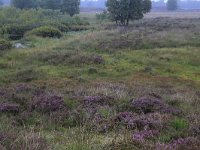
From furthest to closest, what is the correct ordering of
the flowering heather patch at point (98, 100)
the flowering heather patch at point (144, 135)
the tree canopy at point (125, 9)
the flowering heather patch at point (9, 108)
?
the tree canopy at point (125, 9) → the flowering heather patch at point (98, 100) → the flowering heather patch at point (9, 108) → the flowering heather patch at point (144, 135)

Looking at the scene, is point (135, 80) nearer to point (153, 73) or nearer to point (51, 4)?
point (153, 73)

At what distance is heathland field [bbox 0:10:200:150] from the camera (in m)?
8.73

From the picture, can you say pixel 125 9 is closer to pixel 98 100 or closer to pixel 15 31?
pixel 15 31

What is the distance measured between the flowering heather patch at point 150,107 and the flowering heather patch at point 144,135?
3.38m

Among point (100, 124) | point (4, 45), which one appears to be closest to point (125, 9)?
point (4, 45)

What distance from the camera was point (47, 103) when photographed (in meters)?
13.9

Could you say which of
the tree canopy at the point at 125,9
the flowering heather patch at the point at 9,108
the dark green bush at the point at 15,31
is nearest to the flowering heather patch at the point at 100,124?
the flowering heather patch at the point at 9,108

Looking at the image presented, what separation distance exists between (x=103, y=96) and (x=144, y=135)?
601 centimetres

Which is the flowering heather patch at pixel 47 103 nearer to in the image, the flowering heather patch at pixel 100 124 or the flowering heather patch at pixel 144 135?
the flowering heather patch at pixel 100 124

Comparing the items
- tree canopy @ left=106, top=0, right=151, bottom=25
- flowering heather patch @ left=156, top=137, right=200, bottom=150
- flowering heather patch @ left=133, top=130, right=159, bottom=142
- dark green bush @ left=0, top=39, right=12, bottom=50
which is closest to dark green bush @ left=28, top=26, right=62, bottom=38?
dark green bush @ left=0, top=39, right=12, bottom=50

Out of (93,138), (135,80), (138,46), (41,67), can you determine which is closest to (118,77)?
(135,80)

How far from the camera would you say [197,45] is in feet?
130

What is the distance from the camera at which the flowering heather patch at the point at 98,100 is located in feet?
47.2

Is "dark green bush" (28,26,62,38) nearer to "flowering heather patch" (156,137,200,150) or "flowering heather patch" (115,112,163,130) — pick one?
"flowering heather patch" (115,112,163,130)
